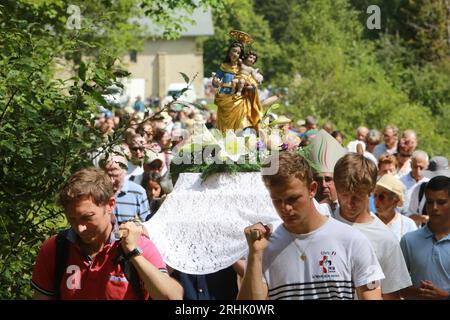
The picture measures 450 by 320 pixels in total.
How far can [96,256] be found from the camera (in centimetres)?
517

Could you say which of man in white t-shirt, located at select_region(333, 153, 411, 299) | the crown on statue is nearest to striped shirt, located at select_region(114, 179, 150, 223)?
the crown on statue

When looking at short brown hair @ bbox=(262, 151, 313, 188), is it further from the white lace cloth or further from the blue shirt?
the blue shirt

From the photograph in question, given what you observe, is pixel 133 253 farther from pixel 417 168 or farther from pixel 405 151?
pixel 405 151

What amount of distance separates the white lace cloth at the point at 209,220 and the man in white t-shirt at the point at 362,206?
425mm

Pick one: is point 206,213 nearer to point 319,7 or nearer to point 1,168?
point 1,168

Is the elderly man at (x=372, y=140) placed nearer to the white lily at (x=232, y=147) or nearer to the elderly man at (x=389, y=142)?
the elderly man at (x=389, y=142)

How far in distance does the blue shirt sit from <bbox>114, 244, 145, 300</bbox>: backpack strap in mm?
2112

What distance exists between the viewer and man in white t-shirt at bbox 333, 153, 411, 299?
19.6ft

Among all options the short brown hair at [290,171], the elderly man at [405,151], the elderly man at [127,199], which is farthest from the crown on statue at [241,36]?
the elderly man at [405,151]

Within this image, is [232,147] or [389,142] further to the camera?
[389,142]

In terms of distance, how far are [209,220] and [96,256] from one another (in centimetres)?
135

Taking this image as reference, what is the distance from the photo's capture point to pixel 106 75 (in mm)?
6527

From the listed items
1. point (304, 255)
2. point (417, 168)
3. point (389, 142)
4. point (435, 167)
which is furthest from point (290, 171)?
point (389, 142)

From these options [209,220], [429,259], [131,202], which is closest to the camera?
[209,220]
